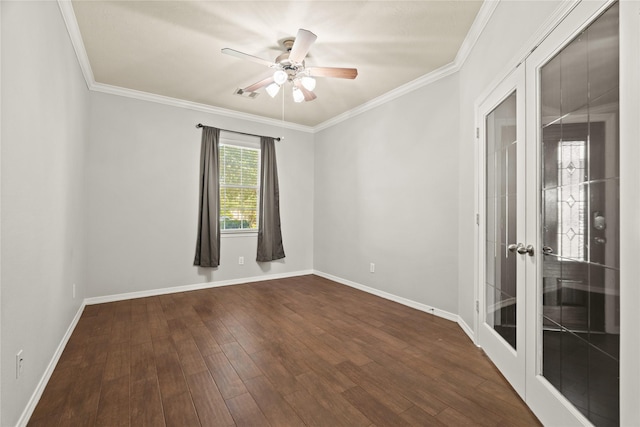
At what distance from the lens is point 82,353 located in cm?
242

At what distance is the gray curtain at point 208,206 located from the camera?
440 cm

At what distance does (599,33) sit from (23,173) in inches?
114

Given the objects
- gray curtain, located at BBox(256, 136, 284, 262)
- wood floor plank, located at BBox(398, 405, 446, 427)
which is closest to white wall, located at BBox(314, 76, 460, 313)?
gray curtain, located at BBox(256, 136, 284, 262)

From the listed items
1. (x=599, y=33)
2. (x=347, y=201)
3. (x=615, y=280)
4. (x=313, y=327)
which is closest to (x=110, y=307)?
(x=313, y=327)

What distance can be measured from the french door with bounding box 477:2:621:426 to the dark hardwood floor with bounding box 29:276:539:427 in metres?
0.37

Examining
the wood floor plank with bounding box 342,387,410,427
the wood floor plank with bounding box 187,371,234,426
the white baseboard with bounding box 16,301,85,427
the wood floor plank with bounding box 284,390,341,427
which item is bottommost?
the wood floor plank with bounding box 187,371,234,426

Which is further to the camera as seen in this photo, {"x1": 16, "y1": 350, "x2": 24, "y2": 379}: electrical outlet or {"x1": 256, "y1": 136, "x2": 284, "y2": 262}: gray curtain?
{"x1": 256, "y1": 136, "x2": 284, "y2": 262}: gray curtain

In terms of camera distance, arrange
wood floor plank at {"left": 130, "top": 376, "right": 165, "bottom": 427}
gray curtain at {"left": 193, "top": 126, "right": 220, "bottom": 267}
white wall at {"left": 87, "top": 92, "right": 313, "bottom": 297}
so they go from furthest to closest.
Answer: gray curtain at {"left": 193, "top": 126, "right": 220, "bottom": 267}, white wall at {"left": 87, "top": 92, "right": 313, "bottom": 297}, wood floor plank at {"left": 130, "top": 376, "right": 165, "bottom": 427}

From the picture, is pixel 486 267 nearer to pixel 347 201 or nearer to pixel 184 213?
pixel 347 201

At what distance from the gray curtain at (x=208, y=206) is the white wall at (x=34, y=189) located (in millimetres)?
1730

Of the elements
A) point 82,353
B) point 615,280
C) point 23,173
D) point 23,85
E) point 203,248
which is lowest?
point 82,353

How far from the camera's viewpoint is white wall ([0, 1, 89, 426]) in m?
1.43

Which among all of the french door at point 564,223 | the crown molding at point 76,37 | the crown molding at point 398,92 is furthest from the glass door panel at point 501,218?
the crown molding at point 76,37

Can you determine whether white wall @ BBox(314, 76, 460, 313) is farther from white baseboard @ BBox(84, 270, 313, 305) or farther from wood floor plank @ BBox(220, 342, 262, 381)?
wood floor plank @ BBox(220, 342, 262, 381)
